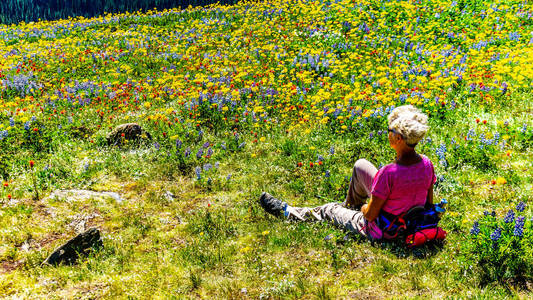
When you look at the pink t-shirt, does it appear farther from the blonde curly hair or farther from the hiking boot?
the hiking boot

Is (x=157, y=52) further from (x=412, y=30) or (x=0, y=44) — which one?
(x=412, y=30)

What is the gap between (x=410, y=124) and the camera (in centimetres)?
378

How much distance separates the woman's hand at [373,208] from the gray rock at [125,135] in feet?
19.4

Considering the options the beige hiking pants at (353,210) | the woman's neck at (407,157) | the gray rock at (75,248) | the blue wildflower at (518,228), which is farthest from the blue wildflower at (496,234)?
the gray rock at (75,248)

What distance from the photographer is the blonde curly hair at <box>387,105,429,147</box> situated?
3.75m

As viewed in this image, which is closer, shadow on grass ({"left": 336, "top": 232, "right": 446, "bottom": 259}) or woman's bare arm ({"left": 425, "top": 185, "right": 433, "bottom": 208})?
shadow on grass ({"left": 336, "top": 232, "right": 446, "bottom": 259})

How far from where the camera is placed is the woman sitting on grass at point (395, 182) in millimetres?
3879

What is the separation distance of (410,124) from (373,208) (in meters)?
1.14

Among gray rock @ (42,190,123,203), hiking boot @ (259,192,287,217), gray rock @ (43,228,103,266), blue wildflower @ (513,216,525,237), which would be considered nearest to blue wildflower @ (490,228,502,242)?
blue wildflower @ (513,216,525,237)

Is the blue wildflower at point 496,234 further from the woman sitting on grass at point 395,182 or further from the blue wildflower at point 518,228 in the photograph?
the woman sitting on grass at point 395,182

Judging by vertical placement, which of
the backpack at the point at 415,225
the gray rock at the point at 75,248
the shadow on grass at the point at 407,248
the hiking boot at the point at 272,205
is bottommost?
the gray rock at the point at 75,248

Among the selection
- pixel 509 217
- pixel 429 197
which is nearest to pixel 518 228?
pixel 509 217

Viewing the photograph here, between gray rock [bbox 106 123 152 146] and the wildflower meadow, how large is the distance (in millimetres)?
120

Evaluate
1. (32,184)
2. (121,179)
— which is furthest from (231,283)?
(32,184)
